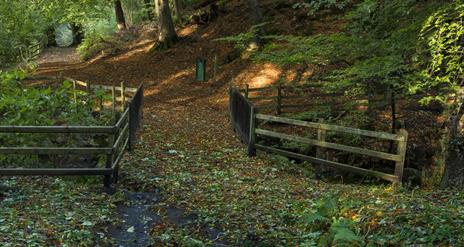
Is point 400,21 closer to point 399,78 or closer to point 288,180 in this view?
point 399,78

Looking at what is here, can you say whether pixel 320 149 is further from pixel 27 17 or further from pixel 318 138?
pixel 27 17

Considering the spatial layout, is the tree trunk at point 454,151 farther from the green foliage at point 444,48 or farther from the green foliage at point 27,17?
the green foliage at point 27,17

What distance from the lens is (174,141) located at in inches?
541

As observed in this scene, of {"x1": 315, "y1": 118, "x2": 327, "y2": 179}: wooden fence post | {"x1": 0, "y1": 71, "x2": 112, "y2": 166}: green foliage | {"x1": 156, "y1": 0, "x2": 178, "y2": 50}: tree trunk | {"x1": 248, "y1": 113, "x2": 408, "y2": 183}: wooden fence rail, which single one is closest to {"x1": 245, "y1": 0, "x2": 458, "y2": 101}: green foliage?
{"x1": 248, "y1": 113, "x2": 408, "y2": 183}: wooden fence rail

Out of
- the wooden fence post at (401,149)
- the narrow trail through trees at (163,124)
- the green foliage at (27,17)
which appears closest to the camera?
the narrow trail through trees at (163,124)

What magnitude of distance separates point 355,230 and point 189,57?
70.9 ft

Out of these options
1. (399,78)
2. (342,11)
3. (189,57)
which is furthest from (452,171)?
(189,57)

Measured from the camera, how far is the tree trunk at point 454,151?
30.8 ft

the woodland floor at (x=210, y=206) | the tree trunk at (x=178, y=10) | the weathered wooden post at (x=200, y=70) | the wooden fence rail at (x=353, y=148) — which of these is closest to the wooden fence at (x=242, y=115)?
the woodland floor at (x=210, y=206)

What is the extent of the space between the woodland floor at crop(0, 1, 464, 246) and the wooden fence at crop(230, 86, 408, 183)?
1.28 feet

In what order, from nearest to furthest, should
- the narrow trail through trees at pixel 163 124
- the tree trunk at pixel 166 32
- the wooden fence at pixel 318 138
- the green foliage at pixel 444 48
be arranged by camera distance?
the narrow trail through trees at pixel 163 124 < the green foliage at pixel 444 48 < the wooden fence at pixel 318 138 < the tree trunk at pixel 166 32

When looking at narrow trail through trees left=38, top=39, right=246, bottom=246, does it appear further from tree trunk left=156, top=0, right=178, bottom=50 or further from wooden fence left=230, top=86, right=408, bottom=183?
tree trunk left=156, top=0, right=178, bottom=50

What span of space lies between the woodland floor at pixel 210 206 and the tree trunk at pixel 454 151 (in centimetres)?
90

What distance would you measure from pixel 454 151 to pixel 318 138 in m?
2.88
